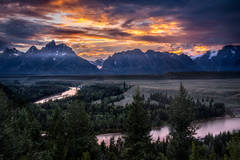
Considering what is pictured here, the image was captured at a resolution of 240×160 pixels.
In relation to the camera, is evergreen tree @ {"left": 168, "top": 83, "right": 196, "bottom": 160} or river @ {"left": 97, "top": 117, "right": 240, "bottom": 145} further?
river @ {"left": 97, "top": 117, "right": 240, "bottom": 145}

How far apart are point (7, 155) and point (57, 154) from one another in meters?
3.94

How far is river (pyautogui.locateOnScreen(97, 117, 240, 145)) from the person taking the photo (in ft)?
156

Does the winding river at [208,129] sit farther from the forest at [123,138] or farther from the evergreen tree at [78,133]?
the evergreen tree at [78,133]

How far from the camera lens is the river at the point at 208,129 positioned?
47397 millimetres

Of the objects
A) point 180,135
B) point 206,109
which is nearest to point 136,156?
point 180,135

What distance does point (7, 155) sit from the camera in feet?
52.9

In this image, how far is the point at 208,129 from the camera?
5069 centimetres

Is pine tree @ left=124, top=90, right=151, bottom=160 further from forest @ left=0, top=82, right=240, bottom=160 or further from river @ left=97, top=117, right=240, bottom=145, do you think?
river @ left=97, top=117, right=240, bottom=145

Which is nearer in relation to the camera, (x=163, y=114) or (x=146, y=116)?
(x=146, y=116)

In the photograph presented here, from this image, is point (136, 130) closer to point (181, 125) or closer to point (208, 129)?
point (181, 125)

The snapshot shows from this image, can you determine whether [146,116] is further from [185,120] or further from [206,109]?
[206,109]

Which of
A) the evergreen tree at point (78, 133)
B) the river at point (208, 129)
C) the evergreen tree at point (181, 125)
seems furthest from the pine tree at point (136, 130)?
the river at point (208, 129)

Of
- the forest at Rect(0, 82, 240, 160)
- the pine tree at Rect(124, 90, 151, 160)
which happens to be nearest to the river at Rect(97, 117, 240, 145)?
the forest at Rect(0, 82, 240, 160)

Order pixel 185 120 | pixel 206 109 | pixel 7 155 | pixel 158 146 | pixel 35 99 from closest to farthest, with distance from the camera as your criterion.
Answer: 1. pixel 7 155
2. pixel 185 120
3. pixel 158 146
4. pixel 206 109
5. pixel 35 99
